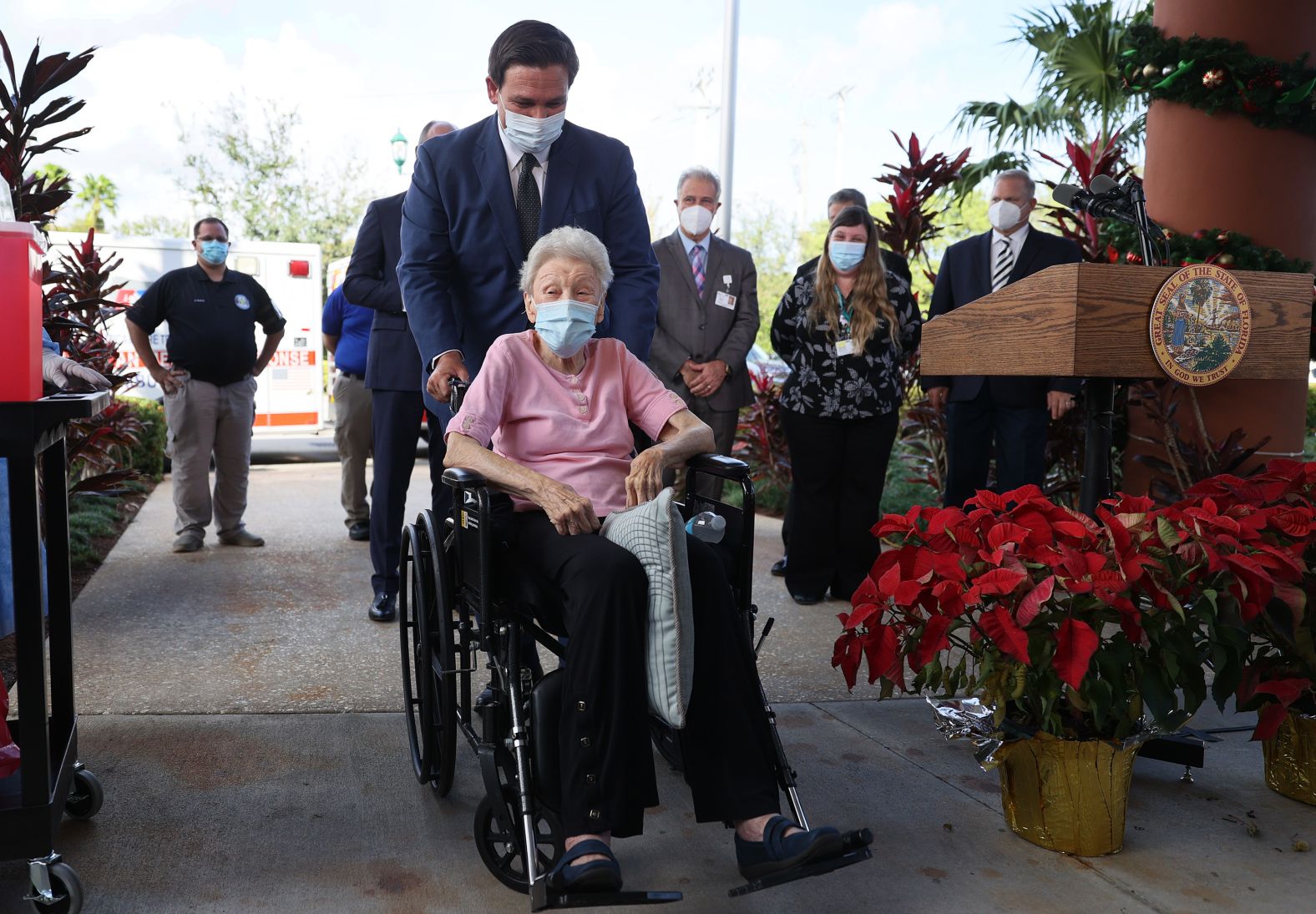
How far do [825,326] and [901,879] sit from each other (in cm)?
285

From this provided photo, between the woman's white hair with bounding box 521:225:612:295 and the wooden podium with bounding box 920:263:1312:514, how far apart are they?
105 cm

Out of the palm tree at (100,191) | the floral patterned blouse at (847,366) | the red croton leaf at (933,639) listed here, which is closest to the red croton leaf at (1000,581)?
the red croton leaf at (933,639)

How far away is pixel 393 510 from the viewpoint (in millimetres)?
4422

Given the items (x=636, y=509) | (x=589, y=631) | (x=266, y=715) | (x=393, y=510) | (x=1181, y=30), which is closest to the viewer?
(x=589, y=631)

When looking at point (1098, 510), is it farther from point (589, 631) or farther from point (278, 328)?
point (278, 328)

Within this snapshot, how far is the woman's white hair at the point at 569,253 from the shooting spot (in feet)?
8.46

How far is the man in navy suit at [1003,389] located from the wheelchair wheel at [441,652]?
2.74 meters

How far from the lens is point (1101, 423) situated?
2.98 m

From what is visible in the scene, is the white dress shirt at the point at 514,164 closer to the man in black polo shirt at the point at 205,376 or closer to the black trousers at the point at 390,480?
the black trousers at the point at 390,480

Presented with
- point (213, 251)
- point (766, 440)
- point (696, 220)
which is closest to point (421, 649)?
point (696, 220)

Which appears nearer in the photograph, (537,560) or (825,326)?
(537,560)

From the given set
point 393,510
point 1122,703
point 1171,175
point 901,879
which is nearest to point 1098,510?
point 1122,703

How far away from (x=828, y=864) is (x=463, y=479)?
0.99 metres

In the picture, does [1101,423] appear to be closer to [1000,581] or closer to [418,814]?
[1000,581]
